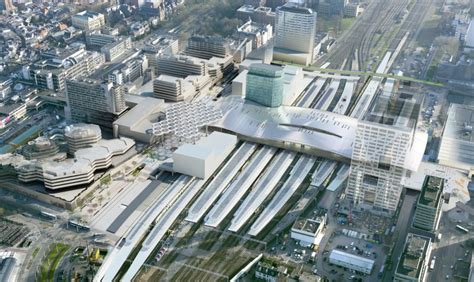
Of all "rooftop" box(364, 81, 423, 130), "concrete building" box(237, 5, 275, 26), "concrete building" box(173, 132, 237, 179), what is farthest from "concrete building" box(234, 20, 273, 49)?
"rooftop" box(364, 81, 423, 130)

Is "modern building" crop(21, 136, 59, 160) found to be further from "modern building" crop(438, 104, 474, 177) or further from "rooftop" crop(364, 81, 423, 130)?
"modern building" crop(438, 104, 474, 177)

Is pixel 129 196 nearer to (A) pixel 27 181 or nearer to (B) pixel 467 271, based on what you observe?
(A) pixel 27 181

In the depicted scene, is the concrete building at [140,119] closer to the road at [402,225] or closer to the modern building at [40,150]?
the modern building at [40,150]

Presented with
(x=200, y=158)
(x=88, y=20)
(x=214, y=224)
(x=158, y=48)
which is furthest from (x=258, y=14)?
(x=214, y=224)

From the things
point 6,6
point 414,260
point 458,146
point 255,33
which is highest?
point 255,33

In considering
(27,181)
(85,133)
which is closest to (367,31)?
(85,133)

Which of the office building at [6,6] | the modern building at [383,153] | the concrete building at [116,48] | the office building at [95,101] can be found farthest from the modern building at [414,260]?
the office building at [6,6]

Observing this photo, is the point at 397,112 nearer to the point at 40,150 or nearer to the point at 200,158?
the point at 200,158
